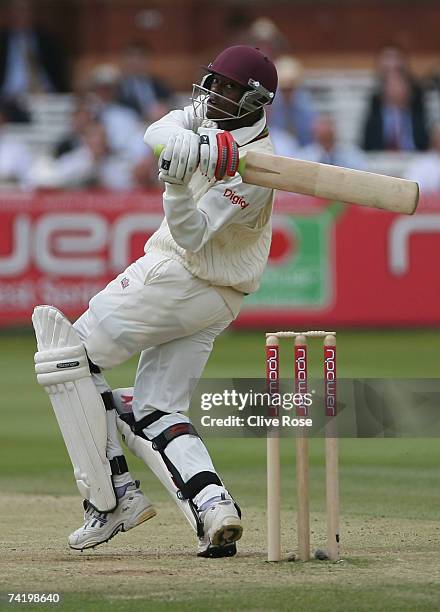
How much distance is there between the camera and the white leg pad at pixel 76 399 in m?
5.54

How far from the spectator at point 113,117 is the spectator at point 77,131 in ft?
0.64

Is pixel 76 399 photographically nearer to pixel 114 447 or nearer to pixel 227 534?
pixel 114 447

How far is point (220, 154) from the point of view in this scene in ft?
16.7

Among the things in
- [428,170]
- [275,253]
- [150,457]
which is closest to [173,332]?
[150,457]

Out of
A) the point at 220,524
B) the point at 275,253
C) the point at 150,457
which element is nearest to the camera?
the point at 220,524

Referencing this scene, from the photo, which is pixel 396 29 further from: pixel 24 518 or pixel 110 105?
pixel 24 518

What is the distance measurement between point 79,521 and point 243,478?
1.39 metres

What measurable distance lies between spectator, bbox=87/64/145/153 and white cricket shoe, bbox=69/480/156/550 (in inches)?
420

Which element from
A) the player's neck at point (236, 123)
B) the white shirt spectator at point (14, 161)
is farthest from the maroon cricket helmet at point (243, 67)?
the white shirt spectator at point (14, 161)

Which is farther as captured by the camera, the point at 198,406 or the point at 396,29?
the point at 396,29

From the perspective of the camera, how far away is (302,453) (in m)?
5.22

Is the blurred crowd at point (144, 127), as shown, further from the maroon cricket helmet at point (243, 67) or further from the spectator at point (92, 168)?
the maroon cricket helmet at point (243, 67)

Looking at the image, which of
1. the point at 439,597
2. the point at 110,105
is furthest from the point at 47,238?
the point at 439,597
